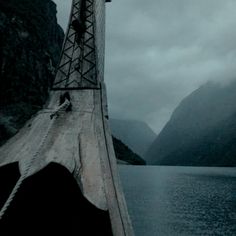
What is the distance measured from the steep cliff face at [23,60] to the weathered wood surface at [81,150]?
79.9 meters

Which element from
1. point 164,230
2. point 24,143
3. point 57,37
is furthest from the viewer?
point 57,37

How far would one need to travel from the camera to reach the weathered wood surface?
6.90 meters

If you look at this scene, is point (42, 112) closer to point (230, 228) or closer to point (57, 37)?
point (230, 228)

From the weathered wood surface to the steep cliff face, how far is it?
79.9 m

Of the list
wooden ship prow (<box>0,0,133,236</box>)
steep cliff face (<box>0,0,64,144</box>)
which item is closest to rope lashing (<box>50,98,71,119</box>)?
wooden ship prow (<box>0,0,133,236</box>)

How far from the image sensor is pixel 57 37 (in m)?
157

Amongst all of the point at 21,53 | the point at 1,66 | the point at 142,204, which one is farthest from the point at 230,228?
the point at 21,53

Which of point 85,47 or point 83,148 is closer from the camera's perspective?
point 83,148

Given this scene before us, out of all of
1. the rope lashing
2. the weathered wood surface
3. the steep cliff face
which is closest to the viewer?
the weathered wood surface

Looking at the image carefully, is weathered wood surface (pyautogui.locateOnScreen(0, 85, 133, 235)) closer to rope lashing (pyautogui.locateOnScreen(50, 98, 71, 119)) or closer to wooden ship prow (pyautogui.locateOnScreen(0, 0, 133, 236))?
wooden ship prow (pyautogui.locateOnScreen(0, 0, 133, 236))

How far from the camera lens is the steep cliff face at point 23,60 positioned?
10129 centimetres

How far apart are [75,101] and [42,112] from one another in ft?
3.56

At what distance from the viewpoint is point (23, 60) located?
116m

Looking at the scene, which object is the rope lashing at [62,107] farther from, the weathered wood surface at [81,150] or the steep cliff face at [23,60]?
the steep cliff face at [23,60]
